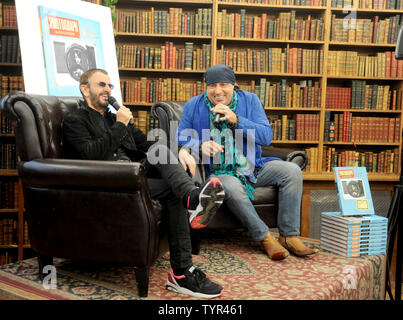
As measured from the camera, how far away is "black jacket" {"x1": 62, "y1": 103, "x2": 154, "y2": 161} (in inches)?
76.2

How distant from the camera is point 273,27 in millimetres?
3857

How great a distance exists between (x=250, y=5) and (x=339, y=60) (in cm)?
100

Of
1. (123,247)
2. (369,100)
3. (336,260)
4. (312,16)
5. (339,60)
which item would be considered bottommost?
(336,260)

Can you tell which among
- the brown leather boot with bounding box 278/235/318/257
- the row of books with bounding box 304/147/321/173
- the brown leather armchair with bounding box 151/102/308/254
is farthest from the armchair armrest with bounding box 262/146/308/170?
the row of books with bounding box 304/147/321/173

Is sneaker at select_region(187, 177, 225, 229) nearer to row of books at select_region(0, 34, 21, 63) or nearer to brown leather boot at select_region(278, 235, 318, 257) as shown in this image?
brown leather boot at select_region(278, 235, 318, 257)

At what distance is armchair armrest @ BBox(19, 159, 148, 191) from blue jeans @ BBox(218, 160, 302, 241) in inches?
26.1

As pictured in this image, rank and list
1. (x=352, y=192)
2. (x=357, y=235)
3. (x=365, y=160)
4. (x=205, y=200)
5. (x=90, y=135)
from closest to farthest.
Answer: (x=205, y=200) → (x=90, y=135) → (x=357, y=235) → (x=352, y=192) → (x=365, y=160)

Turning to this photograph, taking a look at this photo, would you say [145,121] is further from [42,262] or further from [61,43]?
[42,262]

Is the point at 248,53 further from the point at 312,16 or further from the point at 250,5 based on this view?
the point at 312,16

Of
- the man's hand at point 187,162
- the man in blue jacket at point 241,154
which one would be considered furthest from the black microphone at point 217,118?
the man's hand at point 187,162

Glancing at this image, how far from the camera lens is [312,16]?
4086mm

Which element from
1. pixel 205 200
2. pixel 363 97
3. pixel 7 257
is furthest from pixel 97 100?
pixel 363 97

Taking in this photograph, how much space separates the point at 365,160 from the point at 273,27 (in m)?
1.58

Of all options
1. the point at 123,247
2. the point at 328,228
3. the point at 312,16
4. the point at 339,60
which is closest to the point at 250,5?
the point at 312,16
